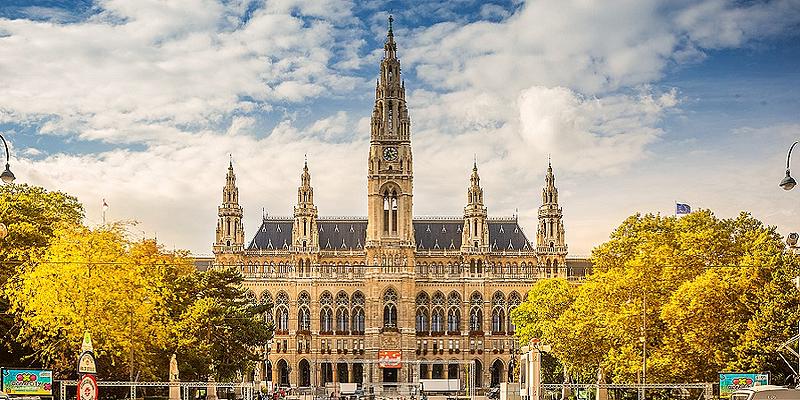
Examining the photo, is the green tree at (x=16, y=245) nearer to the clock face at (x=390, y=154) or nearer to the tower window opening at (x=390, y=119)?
the clock face at (x=390, y=154)

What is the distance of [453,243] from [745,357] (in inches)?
3740

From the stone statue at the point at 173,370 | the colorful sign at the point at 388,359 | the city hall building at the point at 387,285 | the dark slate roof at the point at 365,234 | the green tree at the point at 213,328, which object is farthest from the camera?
the dark slate roof at the point at 365,234

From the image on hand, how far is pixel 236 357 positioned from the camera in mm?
83812

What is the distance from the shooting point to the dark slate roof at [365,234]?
5797 inches

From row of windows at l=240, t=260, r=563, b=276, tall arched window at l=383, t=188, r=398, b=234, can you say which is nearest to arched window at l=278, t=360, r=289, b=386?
row of windows at l=240, t=260, r=563, b=276

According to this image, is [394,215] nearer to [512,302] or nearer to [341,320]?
[341,320]

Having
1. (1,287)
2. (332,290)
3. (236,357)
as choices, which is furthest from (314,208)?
(1,287)

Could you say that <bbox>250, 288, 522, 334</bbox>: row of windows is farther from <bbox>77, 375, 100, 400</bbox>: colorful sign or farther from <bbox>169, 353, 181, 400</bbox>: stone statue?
<bbox>77, 375, 100, 400</bbox>: colorful sign

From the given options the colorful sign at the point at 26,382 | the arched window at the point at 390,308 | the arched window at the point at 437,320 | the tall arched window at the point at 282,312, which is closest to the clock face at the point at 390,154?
the arched window at the point at 390,308

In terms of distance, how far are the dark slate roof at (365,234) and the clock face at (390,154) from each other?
1067cm

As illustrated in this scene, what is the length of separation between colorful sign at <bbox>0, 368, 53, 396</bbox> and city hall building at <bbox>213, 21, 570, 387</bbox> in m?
95.7

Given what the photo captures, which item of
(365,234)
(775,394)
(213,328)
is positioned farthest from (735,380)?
(365,234)

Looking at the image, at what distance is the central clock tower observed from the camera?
464 ft

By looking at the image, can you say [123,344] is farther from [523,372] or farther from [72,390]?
[523,372]
